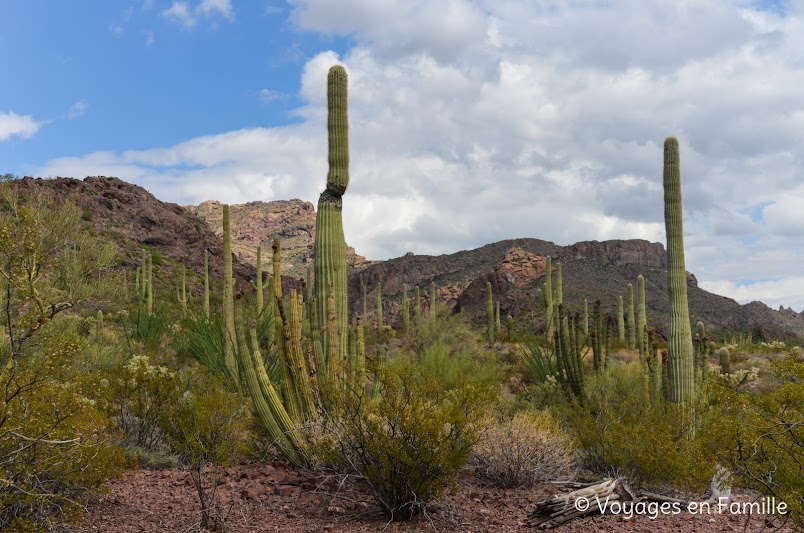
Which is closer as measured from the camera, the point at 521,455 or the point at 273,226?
the point at 521,455

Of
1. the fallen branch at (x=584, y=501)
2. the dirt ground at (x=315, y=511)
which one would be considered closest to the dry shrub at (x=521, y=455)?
the dirt ground at (x=315, y=511)

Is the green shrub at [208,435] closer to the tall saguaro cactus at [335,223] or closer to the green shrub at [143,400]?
the green shrub at [143,400]

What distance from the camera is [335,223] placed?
32.9 feet

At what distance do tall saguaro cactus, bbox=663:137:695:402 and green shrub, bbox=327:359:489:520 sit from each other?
5.98m

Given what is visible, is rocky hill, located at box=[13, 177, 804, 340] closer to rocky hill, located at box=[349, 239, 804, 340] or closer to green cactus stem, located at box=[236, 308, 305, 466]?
rocky hill, located at box=[349, 239, 804, 340]

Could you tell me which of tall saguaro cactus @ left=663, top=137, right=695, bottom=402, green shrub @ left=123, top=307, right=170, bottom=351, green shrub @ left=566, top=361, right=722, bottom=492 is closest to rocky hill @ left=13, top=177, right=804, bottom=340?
green shrub @ left=123, top=307, right=170, bottom=351

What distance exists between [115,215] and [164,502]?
4603cm

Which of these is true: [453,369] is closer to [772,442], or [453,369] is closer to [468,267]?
[772,442]

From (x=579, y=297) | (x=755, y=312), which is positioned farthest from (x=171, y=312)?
(x=755, y=312)

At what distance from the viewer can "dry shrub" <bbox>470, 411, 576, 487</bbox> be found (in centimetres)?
783

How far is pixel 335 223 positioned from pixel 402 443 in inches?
172

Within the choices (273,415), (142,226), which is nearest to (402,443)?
(273,415)

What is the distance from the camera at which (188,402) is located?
7.96m

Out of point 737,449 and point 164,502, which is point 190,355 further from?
point 737,449
